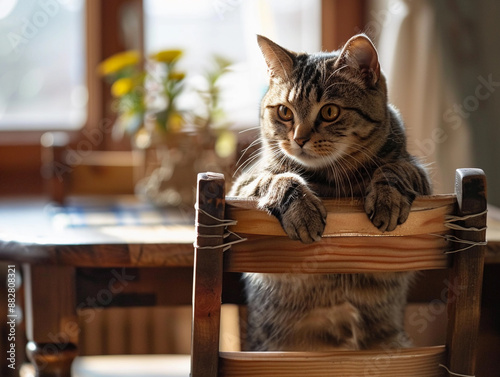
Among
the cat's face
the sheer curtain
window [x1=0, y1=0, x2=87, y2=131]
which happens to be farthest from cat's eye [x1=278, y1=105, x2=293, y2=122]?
window [x1=0, y1=0, x2=87, y2=131]

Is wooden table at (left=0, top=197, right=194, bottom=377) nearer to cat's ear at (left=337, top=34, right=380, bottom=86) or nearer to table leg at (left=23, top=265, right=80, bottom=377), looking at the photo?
table leg at (left=23, top=265, right=80, bottom=377)

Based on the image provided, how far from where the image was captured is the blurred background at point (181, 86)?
1.74 m

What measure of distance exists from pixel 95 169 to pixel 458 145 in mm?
1214

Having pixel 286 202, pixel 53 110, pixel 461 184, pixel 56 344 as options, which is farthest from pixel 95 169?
pixel 461 184

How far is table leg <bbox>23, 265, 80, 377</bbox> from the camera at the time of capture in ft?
3.55

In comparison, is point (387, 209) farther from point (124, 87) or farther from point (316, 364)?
point (124, 87)

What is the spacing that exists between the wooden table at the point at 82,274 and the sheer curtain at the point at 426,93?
0.59m

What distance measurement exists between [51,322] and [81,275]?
12 cm

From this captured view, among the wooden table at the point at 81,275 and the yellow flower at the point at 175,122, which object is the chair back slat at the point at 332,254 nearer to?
the wooden table at the point at 81,275

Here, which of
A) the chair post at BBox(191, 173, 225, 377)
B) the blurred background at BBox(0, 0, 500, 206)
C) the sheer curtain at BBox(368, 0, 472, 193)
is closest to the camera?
the chair post at BBox(191, 173, 225, 377)

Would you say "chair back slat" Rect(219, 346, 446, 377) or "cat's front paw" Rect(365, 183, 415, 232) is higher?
"cat's front paw" Rect(365, 183, 415, 232)

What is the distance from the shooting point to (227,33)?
2602 mm

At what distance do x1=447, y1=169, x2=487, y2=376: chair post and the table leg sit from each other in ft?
2.23

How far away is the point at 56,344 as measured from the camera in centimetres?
109
